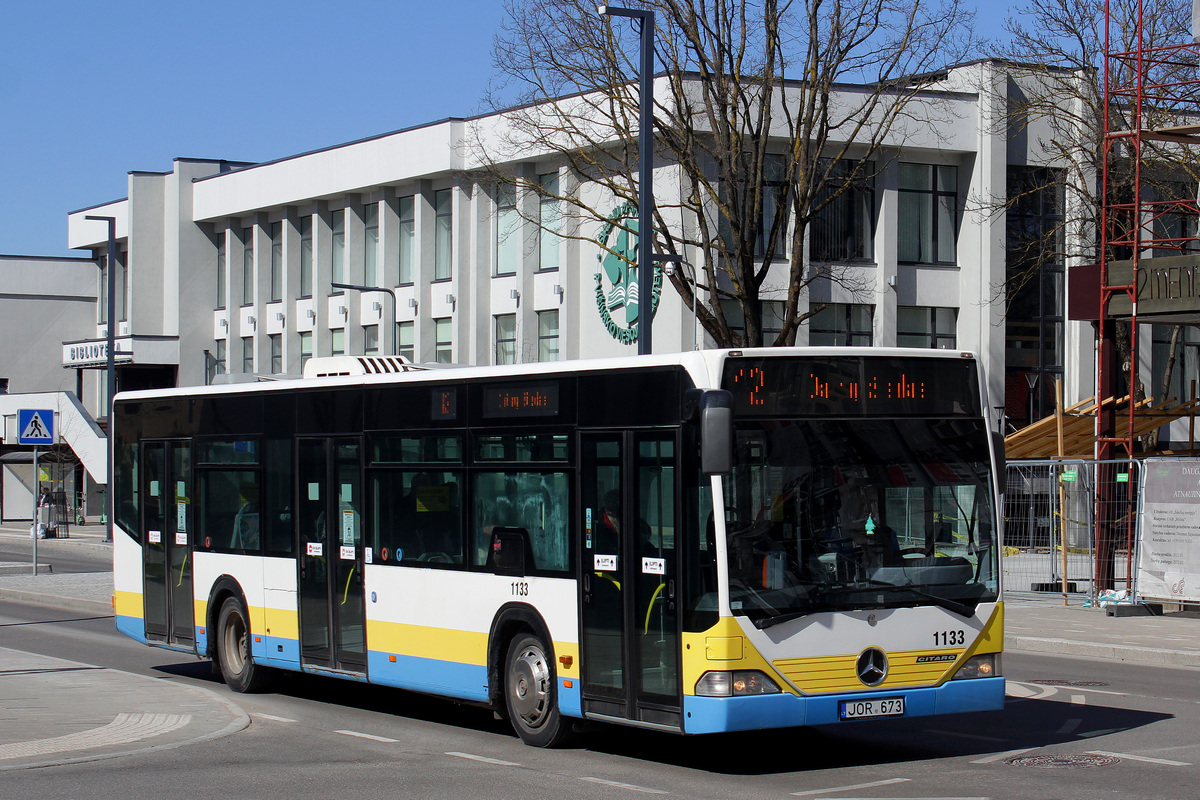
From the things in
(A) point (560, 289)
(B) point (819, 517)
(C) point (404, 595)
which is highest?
(A) point (560, 289)

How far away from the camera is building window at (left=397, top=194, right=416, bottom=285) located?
1988 inches

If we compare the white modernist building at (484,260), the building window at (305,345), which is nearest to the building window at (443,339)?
the white modernist building at (484,260)

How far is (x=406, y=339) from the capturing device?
5091cm

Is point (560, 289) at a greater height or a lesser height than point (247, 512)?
greater

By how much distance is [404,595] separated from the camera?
12.3 m

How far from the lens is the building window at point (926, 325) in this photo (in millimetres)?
43281

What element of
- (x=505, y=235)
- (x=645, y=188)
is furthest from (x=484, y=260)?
(x=645, y=188)

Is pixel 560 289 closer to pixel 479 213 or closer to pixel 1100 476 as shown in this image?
pixel 479 213

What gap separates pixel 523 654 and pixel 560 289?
33.2 metres

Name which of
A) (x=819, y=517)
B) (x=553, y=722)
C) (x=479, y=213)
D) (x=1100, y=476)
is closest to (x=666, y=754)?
(x=553, y=722)

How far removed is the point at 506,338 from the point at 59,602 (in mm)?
23078

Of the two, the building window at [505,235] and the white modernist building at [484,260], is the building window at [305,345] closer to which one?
the white modernist building at [484,260]

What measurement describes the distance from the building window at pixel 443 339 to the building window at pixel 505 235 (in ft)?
9.00

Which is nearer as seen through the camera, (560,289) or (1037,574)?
(1037,574)
